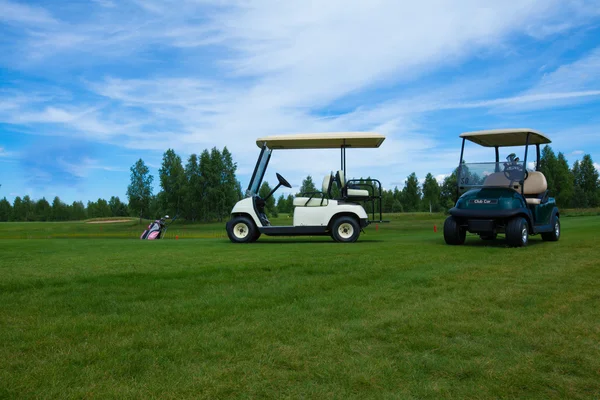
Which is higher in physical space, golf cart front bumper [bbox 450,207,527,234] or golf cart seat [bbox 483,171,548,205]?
golf cart seat [bbox 483,171,548,205]

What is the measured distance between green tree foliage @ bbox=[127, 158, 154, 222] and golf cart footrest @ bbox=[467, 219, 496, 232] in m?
65.5

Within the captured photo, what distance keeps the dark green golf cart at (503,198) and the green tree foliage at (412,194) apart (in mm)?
78441

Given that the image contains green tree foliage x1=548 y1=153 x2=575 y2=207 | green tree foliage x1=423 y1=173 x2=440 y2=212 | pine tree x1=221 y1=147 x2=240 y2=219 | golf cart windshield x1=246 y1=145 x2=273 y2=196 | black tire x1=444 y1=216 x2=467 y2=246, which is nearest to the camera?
black tire x1=444 y1=216 x2=467 y2=246

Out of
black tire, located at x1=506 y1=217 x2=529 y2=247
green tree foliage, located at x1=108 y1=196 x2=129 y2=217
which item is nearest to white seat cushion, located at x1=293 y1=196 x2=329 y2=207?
black tire, located at x1=506 y1=217 x2=529 y2=247

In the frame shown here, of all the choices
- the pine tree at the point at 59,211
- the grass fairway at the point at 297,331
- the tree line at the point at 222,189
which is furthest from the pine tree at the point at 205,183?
the pine tree at the point at 59,211

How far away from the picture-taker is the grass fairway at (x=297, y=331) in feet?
9.43

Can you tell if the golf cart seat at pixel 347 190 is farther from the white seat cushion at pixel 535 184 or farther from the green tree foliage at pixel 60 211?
the green tree foliage at pixel 60 211

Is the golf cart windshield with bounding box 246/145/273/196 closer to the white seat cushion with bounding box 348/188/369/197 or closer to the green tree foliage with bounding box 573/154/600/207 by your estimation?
the white seat cushion with bounding box 348/188/369/197

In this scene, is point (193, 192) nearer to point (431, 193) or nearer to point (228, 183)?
point (228, 183)

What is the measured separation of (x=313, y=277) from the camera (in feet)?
20.2

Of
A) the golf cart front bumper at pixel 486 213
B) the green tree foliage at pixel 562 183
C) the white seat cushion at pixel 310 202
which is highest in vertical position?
the green tree foliage at pixel 562 183

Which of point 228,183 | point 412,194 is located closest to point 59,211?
point 228,183

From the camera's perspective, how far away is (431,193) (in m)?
92.1

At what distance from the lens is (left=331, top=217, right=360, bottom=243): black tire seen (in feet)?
41.2
